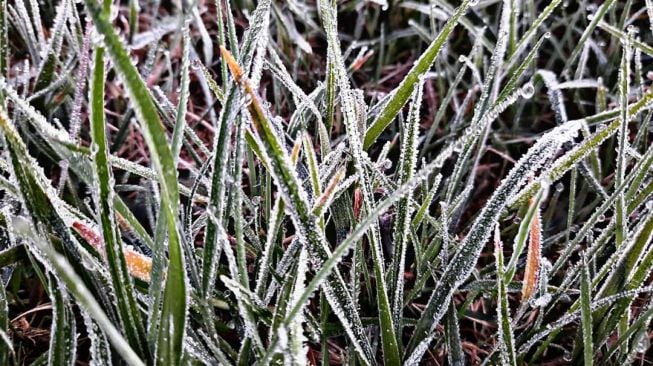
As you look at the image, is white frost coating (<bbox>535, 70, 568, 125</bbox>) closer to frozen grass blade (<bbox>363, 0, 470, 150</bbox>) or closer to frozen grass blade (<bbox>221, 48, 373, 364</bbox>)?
frozen grass blade (<bbox>363, 0, 470, 150</bbox>)

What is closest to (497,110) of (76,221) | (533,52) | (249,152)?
(533,52)

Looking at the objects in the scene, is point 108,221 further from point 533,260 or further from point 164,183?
point 533,260

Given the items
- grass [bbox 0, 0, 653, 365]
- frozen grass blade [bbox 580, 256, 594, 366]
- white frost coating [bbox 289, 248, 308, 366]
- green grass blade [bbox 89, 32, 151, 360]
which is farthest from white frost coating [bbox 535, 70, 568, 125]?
green grass blade [bbox 89, 32, 151, 360]

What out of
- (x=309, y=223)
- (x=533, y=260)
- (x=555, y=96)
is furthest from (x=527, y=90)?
(x=309, y=223)

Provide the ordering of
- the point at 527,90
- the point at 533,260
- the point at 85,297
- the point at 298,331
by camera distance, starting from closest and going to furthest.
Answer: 1. the point at 85,297
2. the point at 298,331
3. the point at 533,260
4. the point at 527,90

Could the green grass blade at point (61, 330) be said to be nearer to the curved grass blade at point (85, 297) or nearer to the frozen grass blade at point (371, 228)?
the curved grass blade at point (85, 297)

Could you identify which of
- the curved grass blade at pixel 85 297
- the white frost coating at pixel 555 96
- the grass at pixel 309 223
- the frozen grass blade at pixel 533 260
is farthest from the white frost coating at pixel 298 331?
the white frost coating at pixel 555 96

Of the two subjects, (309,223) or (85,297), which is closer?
(85,297)

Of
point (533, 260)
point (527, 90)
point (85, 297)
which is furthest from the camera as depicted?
point (527, 90)

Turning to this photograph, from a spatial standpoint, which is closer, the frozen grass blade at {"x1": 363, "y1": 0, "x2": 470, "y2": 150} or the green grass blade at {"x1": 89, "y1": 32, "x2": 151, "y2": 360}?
the green grass blade at {"x1": 89, "y1": 32, "x2": 151, "y2": 360}
